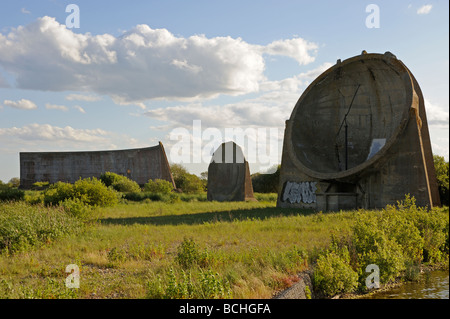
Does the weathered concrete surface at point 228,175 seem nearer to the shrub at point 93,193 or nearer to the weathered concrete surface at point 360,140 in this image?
the weathered concrete surface at point 360,140

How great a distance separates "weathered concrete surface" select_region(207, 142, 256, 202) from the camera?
30453 mm

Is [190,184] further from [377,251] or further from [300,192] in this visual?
[377,251]

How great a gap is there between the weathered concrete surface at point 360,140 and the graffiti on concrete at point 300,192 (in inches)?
2.6

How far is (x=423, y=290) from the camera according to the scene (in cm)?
947

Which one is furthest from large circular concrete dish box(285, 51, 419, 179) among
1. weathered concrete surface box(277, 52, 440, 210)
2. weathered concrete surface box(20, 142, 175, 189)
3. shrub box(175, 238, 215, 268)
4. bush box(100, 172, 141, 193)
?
weathered concrete surface box(20, 142, 175, 189)

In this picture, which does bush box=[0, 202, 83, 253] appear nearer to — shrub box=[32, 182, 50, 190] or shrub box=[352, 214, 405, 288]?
shrub box=[352, 214, 405, 288]

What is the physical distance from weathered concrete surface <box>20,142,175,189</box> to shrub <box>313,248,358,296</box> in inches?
1348

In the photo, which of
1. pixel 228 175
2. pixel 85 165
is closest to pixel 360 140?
pixel 228 175

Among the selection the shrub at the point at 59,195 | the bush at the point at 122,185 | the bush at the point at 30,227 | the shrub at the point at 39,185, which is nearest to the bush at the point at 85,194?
the shrub at the point at 59,195

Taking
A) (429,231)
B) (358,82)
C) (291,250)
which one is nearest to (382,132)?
(358,82)

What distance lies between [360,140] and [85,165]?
28.8 m

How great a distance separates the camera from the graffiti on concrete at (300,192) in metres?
22.9
